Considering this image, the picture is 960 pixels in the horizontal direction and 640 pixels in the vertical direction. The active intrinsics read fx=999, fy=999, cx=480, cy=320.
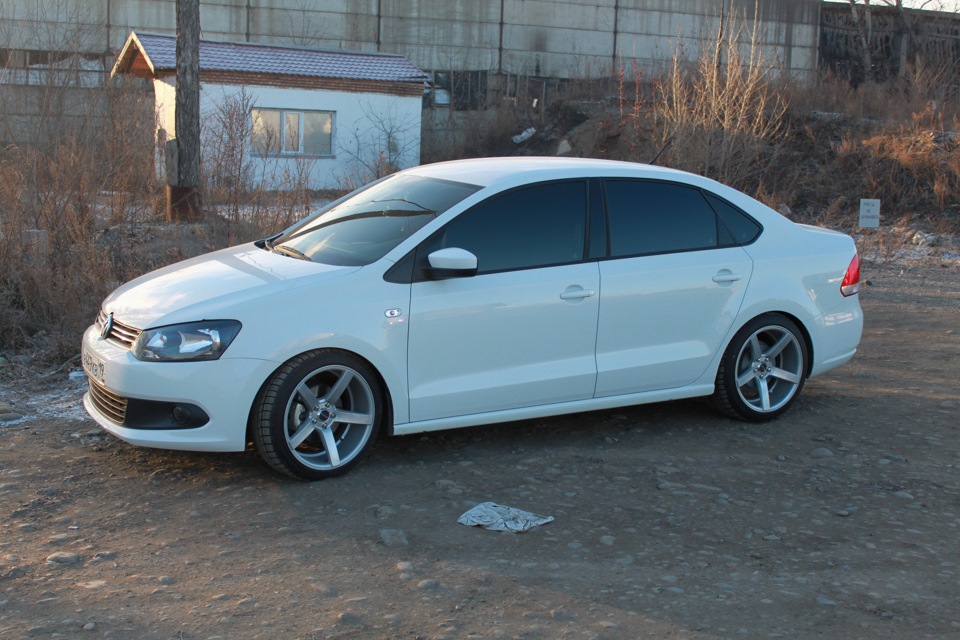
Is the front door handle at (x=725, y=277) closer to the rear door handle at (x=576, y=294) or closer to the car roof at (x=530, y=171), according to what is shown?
the car roof at (x=530, y=171)

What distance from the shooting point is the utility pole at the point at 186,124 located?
1323cm

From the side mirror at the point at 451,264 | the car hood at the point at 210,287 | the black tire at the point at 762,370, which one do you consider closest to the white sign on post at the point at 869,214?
the black tire at the point at 762,370

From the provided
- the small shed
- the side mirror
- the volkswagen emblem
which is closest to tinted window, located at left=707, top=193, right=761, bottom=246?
the side mirror

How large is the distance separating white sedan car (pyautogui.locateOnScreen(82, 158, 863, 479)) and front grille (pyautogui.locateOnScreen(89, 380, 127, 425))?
0.02 m

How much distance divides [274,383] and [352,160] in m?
21.1

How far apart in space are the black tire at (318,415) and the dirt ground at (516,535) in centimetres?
16

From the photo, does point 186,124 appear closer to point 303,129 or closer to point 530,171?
point 530,171

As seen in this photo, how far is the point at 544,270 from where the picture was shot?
5.82 metres

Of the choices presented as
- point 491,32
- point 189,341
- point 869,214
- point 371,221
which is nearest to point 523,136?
point 491,32

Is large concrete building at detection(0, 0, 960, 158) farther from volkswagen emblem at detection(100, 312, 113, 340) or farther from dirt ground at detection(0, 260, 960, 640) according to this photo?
volkswagen emblem at detection(100, 312, 113, 340)

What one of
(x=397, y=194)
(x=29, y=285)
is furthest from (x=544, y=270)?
(x=29, y=285)

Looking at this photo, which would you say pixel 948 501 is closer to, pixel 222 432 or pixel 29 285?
pixel 222 432

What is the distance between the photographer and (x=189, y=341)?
5.14 meters

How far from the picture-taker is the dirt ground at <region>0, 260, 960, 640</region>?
3.90 meters
